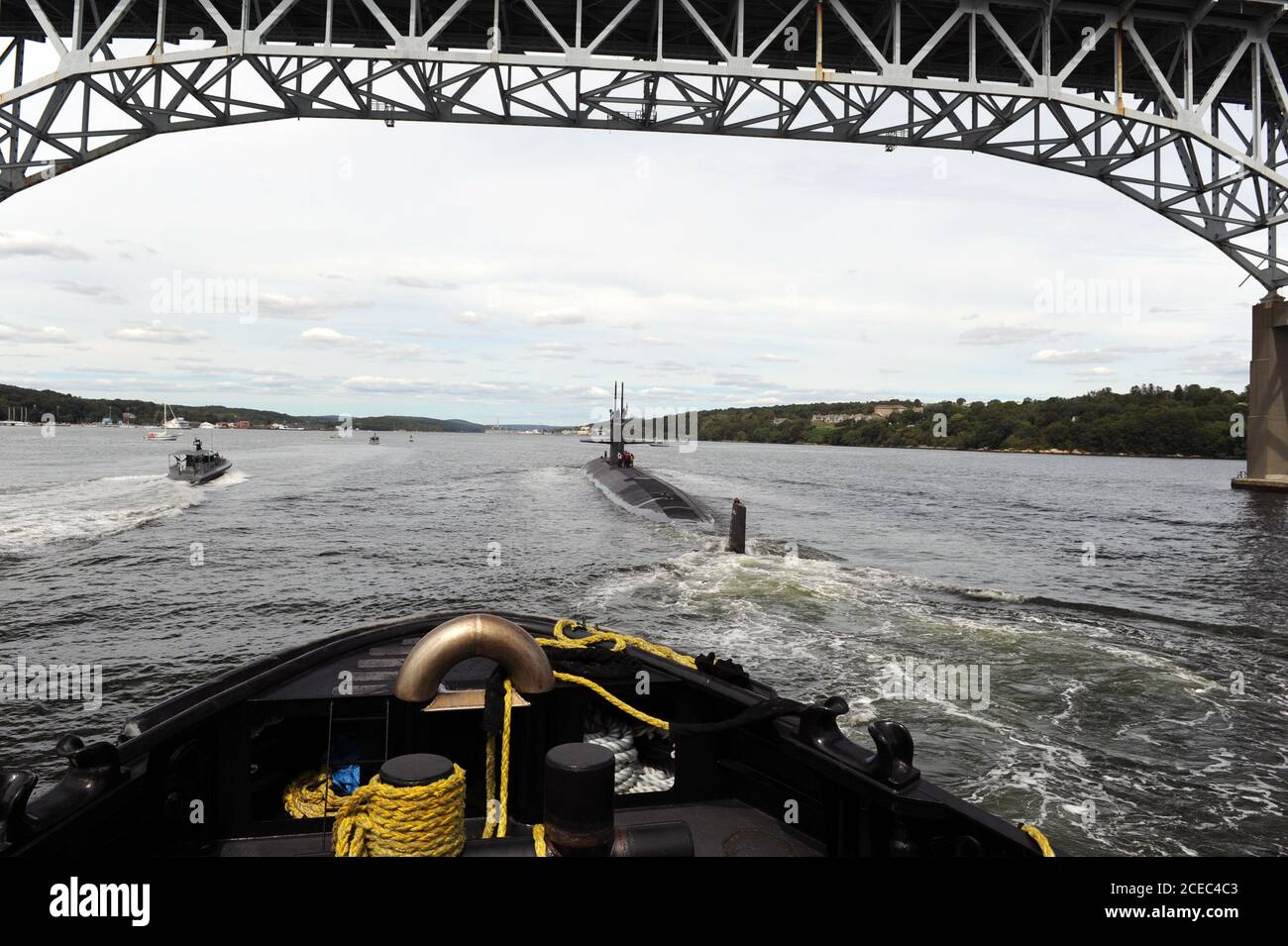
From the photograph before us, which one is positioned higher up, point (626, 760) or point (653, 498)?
point (626, 760)

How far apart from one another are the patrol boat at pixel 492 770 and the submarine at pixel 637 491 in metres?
26.3

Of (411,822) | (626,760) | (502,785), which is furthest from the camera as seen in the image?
(626,760)

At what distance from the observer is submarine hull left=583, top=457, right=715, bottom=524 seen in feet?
107

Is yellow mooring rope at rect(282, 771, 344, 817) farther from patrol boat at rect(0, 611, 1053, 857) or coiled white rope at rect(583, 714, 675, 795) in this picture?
coiled white rope at rect(583, 714, 675, 795)

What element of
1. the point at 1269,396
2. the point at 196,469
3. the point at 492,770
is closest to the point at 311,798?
the point at 492,770

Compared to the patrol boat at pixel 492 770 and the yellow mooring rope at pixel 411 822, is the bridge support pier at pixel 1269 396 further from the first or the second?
the yellow mooring rope at pixel 411 822

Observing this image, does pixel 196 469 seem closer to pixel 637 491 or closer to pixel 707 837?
pixel 637 491

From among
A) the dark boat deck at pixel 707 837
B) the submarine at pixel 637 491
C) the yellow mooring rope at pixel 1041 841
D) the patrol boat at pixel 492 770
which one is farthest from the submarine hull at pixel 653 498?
the yellow mooring rope at pixel 1041 841

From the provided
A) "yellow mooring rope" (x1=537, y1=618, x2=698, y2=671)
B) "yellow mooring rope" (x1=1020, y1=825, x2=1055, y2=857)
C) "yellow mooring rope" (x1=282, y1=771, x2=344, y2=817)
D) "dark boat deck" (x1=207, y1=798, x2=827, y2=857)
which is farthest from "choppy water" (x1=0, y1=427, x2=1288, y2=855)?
"yellow mooring rope" (x1=282, y1=771, x2=344, y2=817)

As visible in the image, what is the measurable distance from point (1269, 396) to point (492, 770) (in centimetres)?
5018

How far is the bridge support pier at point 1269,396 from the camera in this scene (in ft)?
123

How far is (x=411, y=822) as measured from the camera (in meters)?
3.50
